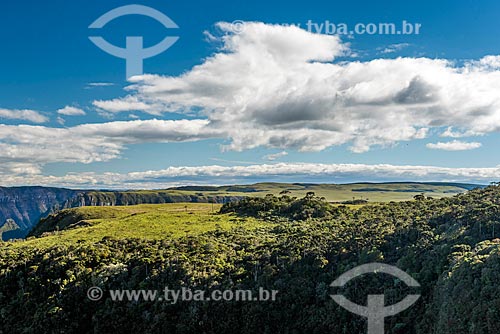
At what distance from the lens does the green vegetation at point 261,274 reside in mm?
52031

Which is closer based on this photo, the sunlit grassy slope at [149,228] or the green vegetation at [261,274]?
the green vegetation at [261,274]

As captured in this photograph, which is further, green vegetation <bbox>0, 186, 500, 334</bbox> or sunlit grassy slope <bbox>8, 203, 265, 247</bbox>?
sunlit grassy slope <bbox>8, 203, 265, 247</bbox>

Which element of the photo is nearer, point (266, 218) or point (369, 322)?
point (369, 322)

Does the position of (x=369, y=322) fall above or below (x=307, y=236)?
below

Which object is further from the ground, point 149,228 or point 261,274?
point 149,228

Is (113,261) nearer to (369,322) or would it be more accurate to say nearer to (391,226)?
(369,322)

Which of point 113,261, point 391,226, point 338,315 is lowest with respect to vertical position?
point 338,315

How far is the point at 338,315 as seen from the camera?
192ft

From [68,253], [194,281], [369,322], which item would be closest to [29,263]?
[68,253]

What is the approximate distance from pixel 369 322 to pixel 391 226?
28.6 meters

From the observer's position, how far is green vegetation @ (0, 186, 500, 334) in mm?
52031

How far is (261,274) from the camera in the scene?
68312 mm

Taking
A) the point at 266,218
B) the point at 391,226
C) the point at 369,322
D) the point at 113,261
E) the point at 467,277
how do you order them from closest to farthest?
the point at 467,277 < the point at 369,322 < the point at 113,261 < the point at 391,226 < the point at 266,218

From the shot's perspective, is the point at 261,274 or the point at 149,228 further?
the point at 149,228
